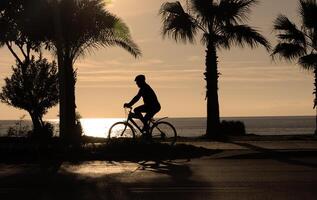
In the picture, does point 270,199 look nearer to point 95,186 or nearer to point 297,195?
point 297,195

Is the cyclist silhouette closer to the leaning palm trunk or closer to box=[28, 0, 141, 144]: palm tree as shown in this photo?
the leaning palm trunk

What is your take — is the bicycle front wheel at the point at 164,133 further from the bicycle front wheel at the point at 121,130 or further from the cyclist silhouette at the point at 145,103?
the bicycle front wheel at the point at 121,130

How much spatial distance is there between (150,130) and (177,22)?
32.6ft

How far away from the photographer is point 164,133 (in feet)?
58.5

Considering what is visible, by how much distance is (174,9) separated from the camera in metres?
26.8

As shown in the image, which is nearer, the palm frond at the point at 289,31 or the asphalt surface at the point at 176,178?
the asphalt surface at the point at 176,178

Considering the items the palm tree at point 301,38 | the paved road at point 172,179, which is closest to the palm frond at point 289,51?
the palm tree at point 301,38

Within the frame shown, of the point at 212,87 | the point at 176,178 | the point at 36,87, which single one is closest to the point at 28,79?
the point at 36,87

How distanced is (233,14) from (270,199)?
18071 millimetres

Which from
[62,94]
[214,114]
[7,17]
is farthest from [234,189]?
[214,114]

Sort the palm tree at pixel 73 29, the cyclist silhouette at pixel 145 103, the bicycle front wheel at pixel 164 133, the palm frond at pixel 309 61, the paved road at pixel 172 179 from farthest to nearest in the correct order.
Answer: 1. the palm frond at pixel 309 61
2. the palm tree at pixel 73 29
3. the bicycle front wheel at pixel 164 133
4. the cyclist silhouette at pixel 145 103
5. the paved road at pixel 172 179

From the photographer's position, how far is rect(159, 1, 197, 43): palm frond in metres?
26.4

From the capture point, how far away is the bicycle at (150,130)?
685 inches

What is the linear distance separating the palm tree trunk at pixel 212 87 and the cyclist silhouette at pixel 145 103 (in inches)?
392
